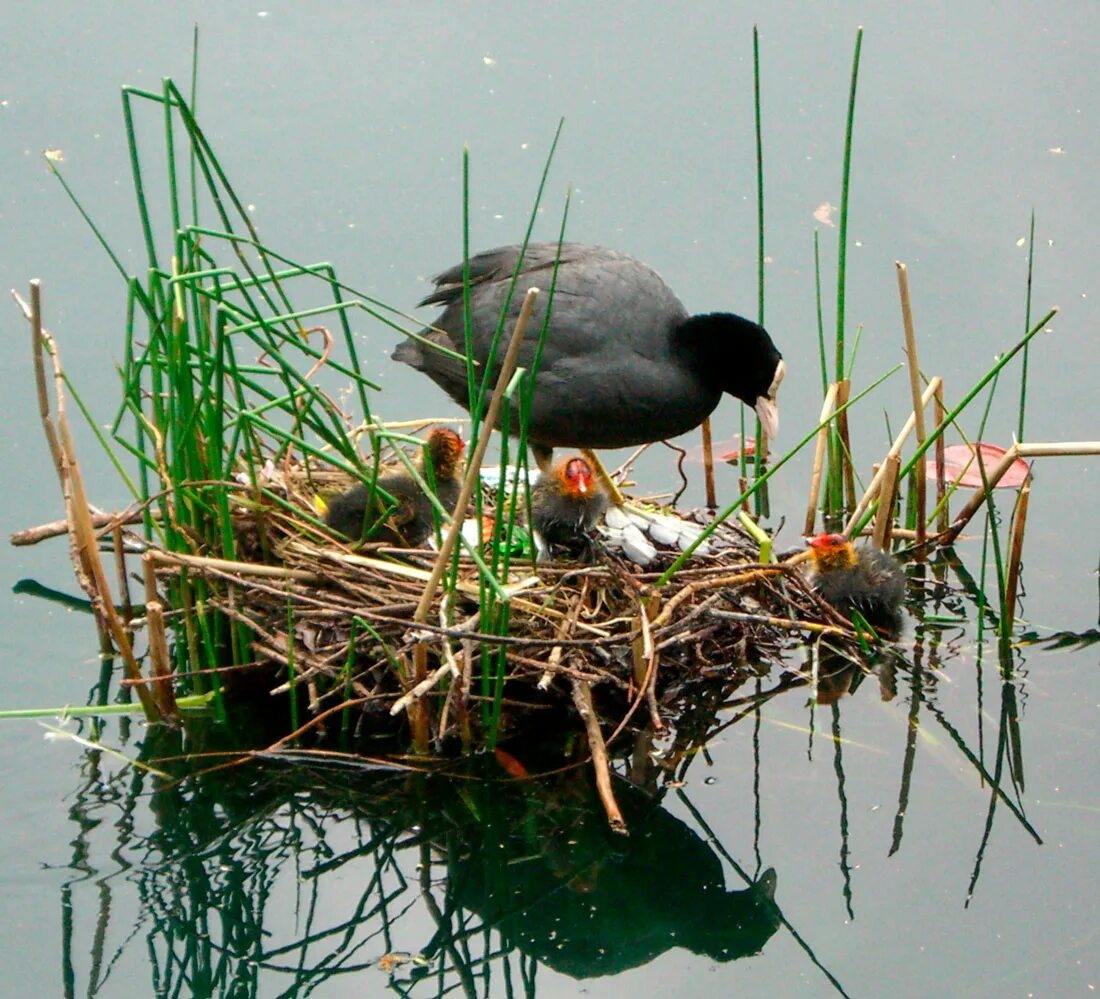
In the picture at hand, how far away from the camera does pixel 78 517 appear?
96.6 inches

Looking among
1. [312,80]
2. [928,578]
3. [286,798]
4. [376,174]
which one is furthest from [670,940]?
[312,80]

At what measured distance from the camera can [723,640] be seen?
2848 mm

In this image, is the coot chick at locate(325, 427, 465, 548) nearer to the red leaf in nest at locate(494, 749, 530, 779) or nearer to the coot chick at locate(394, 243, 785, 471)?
the coot chick at locate(394, 243, 785, 471)

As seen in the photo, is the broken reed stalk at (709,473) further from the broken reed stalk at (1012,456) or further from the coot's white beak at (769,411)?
the broken reed stalk at (1012,456)

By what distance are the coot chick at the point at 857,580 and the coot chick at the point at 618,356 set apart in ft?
1.31

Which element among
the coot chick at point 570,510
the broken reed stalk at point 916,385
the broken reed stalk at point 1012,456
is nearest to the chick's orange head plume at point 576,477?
the coot chick at point 570,510

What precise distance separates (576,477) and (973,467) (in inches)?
38.7

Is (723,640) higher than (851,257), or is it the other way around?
(851,257)

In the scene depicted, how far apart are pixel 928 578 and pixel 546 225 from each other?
1471 mm

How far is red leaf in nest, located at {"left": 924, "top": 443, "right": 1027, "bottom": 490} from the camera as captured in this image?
11.0 ft

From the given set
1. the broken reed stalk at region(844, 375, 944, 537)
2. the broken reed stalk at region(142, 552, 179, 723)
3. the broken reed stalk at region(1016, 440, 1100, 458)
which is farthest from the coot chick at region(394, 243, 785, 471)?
the broken reed stalk at region(142, 552, 179, 723)

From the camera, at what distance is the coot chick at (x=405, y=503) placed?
2.77 meters

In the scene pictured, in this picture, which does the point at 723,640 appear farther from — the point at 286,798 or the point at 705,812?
the point at 286,798

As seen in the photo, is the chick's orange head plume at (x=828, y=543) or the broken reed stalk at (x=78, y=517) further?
the chick's orange head plume at (x=828, y=543)
